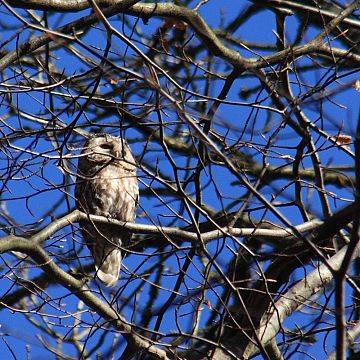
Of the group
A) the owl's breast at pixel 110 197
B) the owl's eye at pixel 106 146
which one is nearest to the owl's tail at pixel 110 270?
the owl's breast at pixel 110 197

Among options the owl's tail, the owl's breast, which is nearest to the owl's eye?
the owl's breast

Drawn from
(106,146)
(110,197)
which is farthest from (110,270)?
(106,146)

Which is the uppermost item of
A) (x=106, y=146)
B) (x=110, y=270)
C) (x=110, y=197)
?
(x=106, y=146)

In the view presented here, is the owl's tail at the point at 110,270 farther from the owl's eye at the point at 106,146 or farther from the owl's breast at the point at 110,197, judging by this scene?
the owl's eye at the point at 106,146

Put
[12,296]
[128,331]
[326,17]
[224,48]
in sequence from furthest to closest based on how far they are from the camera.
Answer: [12,296] → [326,17] → [224,48] → [128,331]

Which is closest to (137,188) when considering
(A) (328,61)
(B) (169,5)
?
(A) (328,61)

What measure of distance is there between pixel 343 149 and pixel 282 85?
2.02 ft

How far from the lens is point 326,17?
4.86 metres

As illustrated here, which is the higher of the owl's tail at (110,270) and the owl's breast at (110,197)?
the owl's breast at (110,197)

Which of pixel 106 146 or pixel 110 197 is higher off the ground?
pixel 106 146

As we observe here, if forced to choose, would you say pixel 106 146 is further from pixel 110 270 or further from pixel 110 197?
pixel 110 270

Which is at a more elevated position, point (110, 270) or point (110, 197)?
point (110, 197)

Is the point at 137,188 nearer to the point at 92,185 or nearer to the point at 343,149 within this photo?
the point at 92,185

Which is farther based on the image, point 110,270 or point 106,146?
point 106,146
